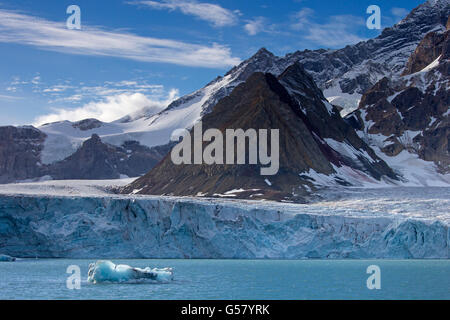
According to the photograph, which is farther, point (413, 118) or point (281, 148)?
point (413, 118)

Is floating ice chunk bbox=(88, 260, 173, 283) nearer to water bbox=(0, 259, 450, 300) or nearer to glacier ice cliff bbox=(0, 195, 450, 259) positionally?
water bbox=(0, 259, 450, 300)

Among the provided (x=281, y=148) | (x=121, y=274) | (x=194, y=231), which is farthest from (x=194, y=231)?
(x=281, y=148)

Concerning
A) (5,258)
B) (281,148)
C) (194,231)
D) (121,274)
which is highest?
(281,148)

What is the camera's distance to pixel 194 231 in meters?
62.5

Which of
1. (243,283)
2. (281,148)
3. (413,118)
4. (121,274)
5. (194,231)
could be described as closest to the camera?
(121,274)

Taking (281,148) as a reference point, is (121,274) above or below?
below

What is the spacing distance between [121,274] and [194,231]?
2130cm

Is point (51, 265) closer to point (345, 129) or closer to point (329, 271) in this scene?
point (329, 271)

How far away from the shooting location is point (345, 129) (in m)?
158

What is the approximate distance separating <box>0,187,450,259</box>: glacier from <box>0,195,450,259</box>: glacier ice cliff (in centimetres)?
8

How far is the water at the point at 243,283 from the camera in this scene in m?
36.5

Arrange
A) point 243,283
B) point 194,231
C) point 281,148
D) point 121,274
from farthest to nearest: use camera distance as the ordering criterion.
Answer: point 281,148 < point 194,231 < point 243,283 < point 121,274

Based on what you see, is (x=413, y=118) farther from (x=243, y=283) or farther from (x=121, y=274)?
(x=121, y=274)

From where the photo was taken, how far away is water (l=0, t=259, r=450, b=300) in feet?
120
